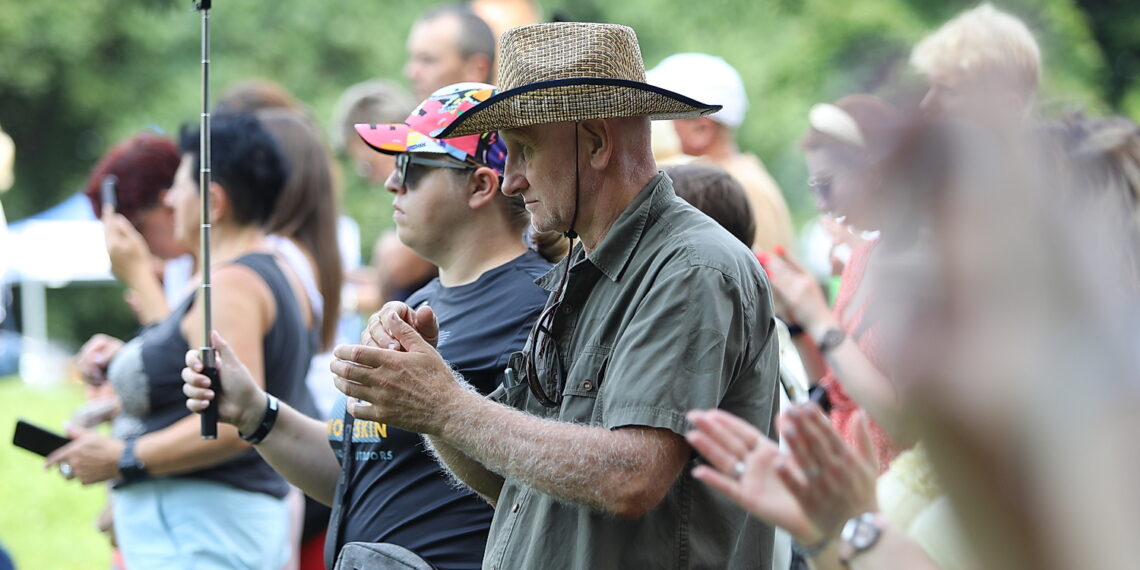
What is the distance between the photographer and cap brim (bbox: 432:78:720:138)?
241 cm

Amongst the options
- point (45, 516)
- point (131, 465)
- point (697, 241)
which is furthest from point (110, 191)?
point (45, 516)

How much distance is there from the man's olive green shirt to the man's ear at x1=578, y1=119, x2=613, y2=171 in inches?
4.3

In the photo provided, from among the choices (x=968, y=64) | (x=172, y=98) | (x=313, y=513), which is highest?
(x=968, y=64)

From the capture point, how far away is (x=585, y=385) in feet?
7.74

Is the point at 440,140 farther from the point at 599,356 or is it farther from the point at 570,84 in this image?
the point at 599,356

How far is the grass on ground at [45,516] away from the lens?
7711 millimetres

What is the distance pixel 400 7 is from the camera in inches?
747

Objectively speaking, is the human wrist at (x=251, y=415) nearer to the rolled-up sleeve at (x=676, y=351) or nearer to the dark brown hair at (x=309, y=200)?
the dark brown hair at (x=309, y=200)

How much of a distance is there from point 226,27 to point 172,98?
4.82 feet

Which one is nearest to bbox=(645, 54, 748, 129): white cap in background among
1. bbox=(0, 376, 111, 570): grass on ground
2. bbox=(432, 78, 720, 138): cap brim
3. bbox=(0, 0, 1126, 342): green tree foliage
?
bbox=(432, 78, 720, 138): cap brim

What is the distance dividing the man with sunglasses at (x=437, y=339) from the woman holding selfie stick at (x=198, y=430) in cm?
59

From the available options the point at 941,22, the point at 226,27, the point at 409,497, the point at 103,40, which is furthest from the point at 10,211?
the point at 941,22

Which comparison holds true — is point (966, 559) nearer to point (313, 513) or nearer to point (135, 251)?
point (313, 513)

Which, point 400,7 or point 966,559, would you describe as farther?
point 400,7
